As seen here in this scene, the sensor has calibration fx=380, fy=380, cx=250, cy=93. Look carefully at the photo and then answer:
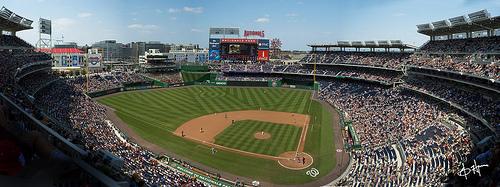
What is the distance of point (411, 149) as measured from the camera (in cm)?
2958

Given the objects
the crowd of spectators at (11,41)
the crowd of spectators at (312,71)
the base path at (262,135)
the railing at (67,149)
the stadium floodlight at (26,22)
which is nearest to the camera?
the railing at (67,149)

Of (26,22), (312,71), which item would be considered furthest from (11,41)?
(312,71)

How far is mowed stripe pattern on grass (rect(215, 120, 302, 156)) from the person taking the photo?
35.4 meters

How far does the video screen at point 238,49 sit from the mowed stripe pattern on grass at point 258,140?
43.9 m

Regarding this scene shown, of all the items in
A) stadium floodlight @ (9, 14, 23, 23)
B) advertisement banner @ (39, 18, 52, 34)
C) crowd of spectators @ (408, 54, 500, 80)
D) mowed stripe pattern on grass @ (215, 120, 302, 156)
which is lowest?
mowed stripe pattern on grass @ (215, 120, 302, 156)

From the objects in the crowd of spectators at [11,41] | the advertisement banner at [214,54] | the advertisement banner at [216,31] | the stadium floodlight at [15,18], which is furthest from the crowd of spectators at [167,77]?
the stadium floodlight at [15,18]

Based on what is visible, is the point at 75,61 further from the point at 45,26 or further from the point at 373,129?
the point at 373,129

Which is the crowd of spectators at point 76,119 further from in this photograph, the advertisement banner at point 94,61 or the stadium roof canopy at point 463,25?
the advertisement banner at point 94,61

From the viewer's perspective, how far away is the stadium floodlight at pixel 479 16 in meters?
41.5

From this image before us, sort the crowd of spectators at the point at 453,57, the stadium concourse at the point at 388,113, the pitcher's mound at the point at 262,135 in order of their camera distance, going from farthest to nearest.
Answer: the pitcher's mound at the point at 262,135 < the crowd of spectators at the point at 453,57 < the stadium concourse at the point at 388,113

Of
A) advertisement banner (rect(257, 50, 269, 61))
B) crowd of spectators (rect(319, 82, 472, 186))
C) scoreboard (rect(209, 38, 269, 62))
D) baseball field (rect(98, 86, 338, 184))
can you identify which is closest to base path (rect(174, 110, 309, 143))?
baseball field (rect(98, 86, 338, 184))

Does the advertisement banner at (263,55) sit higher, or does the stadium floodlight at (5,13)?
the stadium floodlight at (5,13)

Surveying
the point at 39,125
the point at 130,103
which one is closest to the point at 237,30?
the point at 130,103

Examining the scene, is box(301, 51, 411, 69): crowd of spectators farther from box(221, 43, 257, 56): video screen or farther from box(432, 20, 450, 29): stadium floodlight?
box(221, 43, 257, 56): video screen
